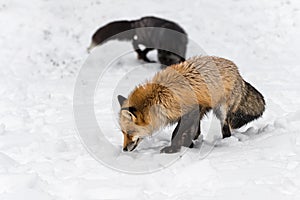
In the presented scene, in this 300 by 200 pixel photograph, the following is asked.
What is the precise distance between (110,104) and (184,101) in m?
3.18

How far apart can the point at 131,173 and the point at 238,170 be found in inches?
46.1

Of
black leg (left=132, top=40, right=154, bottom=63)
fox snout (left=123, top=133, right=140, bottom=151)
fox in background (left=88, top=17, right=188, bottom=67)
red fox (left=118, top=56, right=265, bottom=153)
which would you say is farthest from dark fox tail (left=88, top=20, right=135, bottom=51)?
fox snout (left=123, top=133, right=140, bottom=151)

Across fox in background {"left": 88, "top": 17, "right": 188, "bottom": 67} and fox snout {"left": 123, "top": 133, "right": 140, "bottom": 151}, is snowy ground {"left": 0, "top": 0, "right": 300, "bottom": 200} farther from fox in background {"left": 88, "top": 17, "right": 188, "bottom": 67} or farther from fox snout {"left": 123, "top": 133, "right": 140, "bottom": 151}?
fox in background {"left": 88, "top": 17, "right": 188, "bottom": 67}

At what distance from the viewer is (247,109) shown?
6.34 meters

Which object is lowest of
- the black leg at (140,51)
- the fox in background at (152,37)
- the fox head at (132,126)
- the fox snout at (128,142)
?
the black leg at (140,51)

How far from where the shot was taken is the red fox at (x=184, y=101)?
5.52 meters

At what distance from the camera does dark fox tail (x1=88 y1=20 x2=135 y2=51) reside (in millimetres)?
12367

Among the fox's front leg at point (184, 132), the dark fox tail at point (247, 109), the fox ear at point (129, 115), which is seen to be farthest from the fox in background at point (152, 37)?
the fox ear at point (129, 115)

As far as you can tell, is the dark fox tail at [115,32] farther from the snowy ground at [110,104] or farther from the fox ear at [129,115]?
the fox ear at [129,115]

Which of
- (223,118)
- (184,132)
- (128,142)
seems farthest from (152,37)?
(128,142)

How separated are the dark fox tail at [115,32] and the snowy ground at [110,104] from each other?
726 mm

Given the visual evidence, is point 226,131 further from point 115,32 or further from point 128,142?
point 115,32

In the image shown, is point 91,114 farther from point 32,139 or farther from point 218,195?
point 218,195

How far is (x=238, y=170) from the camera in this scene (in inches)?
189
